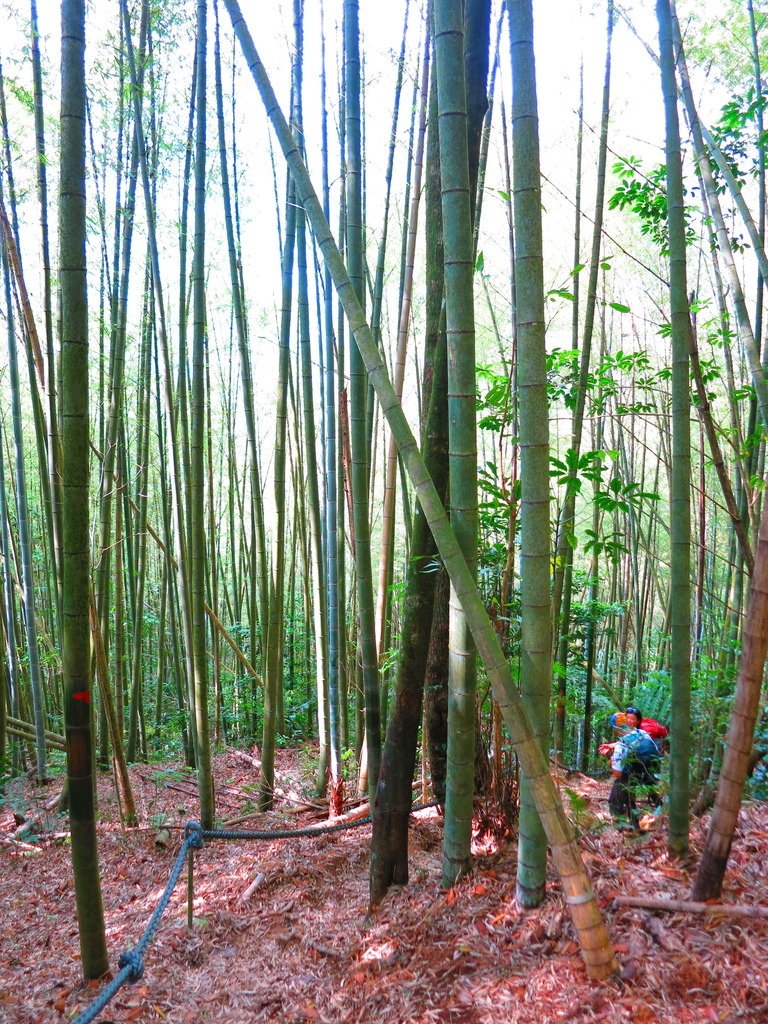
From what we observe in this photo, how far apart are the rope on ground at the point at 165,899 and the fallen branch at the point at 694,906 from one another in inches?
53.2

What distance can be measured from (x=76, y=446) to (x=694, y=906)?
2.03 m

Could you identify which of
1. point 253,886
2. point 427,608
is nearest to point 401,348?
point 427,608

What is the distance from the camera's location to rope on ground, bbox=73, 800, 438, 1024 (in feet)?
6.34

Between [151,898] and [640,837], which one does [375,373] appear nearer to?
[640,837]

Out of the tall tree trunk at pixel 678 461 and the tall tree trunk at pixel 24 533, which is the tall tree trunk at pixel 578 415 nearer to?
the tall tree trunk at pixel 678 461

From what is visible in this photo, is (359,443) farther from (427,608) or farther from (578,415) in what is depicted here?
(578,415)

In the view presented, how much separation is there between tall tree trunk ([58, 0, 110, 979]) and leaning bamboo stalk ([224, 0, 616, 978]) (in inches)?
23.1

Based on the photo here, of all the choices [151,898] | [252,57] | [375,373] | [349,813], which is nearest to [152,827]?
[151,898]

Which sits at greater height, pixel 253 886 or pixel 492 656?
pixel 492 656

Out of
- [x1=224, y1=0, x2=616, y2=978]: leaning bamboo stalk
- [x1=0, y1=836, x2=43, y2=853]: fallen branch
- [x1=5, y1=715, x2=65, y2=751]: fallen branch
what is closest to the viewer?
[x1=224, y1=0, x2=616, y2=978]: leaning bamboo stalk

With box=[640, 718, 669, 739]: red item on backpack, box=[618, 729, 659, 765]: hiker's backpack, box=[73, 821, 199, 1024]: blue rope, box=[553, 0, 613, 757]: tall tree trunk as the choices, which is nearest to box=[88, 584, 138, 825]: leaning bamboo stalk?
box=[73, 821, 199, 1024]: blue rope

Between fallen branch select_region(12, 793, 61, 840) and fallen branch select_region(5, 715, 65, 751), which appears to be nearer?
fallen branch select_region(12, 793, 61, 840)

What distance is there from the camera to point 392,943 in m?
2.14

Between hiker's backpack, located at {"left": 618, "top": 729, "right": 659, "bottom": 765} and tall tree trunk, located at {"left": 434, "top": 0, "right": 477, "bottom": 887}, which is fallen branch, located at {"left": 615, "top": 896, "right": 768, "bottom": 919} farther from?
hiker's backpack, located at {"left": 618, "top": 729, "right": 659, "bottom": 765}
